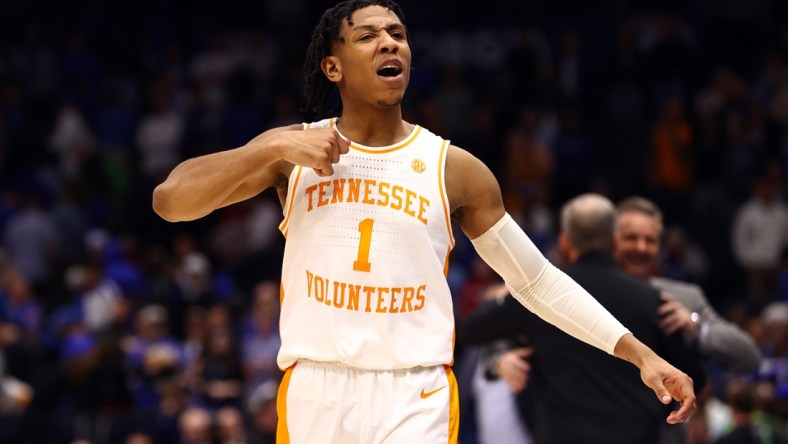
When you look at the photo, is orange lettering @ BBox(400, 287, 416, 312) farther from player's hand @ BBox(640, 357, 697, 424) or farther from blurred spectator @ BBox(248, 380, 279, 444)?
blurred spectator @ BBox(248, 380, 279, 444)

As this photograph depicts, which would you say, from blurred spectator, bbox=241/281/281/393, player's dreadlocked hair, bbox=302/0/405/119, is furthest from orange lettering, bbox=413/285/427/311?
blurred spectator, bbox=241/281/281/393

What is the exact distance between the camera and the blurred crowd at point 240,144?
12594 mm

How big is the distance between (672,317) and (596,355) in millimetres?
416

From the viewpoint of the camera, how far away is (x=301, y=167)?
470cm

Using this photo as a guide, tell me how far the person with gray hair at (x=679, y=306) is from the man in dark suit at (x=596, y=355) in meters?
0.09

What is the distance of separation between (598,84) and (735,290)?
3885 mm

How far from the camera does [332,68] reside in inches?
194

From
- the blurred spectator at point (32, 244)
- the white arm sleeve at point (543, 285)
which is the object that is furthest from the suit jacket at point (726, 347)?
the blurred spectator at point (32, 244)

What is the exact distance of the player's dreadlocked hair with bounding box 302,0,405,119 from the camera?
4.91 metres

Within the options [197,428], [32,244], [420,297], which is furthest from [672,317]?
[32,244]

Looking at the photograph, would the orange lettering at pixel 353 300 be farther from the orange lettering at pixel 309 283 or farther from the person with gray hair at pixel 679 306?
the person with gray hair at pixel 679 306

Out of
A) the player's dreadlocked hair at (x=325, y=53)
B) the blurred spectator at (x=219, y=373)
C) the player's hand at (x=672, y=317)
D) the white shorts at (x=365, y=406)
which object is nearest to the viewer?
the white shorts at (x=365, y=406)

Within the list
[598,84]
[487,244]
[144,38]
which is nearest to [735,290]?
[598,84]

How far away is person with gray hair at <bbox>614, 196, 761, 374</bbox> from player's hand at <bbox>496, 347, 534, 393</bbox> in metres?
0.74
